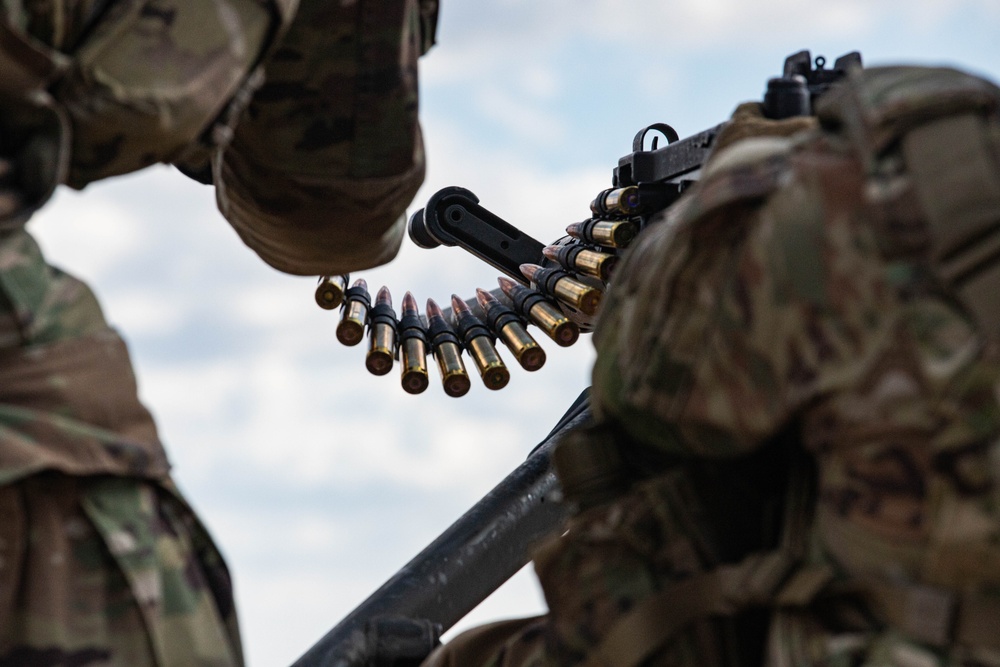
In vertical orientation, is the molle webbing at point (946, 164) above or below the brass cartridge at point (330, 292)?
below

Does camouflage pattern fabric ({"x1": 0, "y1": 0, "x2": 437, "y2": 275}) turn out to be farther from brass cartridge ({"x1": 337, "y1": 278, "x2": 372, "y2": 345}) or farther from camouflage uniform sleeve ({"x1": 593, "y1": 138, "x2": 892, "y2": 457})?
brass cartridge ({"x1": 337, "y1": 278, "x2": 372, "y2": 345})

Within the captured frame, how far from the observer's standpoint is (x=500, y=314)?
6.41 meters

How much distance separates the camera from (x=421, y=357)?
20.9ft

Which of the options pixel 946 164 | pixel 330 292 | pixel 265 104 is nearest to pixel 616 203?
pixel 265 104

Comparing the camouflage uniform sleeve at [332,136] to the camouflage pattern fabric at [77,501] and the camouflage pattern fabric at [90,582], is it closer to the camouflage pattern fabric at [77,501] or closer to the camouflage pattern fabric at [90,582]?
the camouflage pattern fabric at [77,501]

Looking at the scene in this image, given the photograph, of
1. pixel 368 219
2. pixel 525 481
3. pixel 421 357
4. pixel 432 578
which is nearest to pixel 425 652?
pixel 432 578

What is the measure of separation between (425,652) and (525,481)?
1359 millimetres

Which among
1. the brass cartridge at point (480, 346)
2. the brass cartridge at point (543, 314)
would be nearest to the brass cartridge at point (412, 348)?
the brass cartridge at point (480, 346)

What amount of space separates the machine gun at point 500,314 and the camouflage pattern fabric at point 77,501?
88 centimetres

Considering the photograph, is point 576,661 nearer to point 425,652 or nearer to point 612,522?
point 612,522

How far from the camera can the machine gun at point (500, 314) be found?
3.40 metres

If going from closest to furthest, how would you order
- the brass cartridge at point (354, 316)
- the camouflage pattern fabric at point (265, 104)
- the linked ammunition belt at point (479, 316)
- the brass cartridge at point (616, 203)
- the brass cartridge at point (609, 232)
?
the camouflage pattern fabric at point (265, 104)
the brass cartridge at point (616, 203)
the brass cartridge at point (609, 232)
the linked ammunition belt at point (479, 316)
the brass cartridge at point (354, 316)

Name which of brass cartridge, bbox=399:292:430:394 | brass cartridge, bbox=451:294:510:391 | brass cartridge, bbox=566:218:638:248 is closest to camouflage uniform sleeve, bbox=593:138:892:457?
brass cartridge, bbox=566:218:638:248

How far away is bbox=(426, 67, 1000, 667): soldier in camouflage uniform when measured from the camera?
1.97 meters
